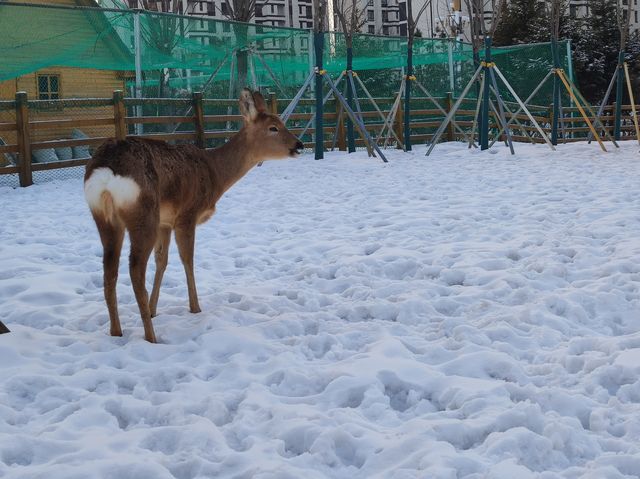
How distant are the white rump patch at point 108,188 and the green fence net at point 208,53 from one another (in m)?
9.08

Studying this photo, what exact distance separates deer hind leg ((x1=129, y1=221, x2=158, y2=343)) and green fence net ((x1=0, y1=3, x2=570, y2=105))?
919 cm

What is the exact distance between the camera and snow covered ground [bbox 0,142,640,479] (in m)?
3.21

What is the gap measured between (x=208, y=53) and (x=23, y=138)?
4321 millimetres

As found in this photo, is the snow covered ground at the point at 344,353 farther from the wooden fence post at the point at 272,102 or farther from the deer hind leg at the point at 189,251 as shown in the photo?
the wooden fence post at the point at 272,102

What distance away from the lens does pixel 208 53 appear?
15.1 meters

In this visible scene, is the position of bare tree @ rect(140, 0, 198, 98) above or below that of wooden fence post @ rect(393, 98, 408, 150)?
above

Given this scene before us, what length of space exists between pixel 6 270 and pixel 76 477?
4034mm

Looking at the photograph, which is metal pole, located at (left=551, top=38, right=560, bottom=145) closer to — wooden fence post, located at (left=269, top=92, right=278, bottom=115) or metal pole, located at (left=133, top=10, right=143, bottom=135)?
wooden fence post, located at (left=269, top=92, right=278, bottom=115)

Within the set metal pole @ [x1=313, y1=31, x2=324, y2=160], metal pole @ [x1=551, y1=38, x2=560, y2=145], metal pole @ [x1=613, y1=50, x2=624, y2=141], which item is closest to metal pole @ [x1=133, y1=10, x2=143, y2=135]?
metal pole @ [x1=313, y1=31, x2=324, y2=160]

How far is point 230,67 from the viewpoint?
50.9ft

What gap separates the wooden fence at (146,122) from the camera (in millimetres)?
12117

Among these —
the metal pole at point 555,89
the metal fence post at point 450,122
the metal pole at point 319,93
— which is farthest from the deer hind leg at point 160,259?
the metal fence post at point 450,122

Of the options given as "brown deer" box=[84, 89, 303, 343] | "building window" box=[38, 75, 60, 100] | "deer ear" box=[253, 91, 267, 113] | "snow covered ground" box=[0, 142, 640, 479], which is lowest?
"snow covered ground" box=[0, 142, 640, 479]

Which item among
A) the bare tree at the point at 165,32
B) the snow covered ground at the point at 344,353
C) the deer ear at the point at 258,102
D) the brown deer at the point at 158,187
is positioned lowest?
the snow covered ground at the point at 344,353
